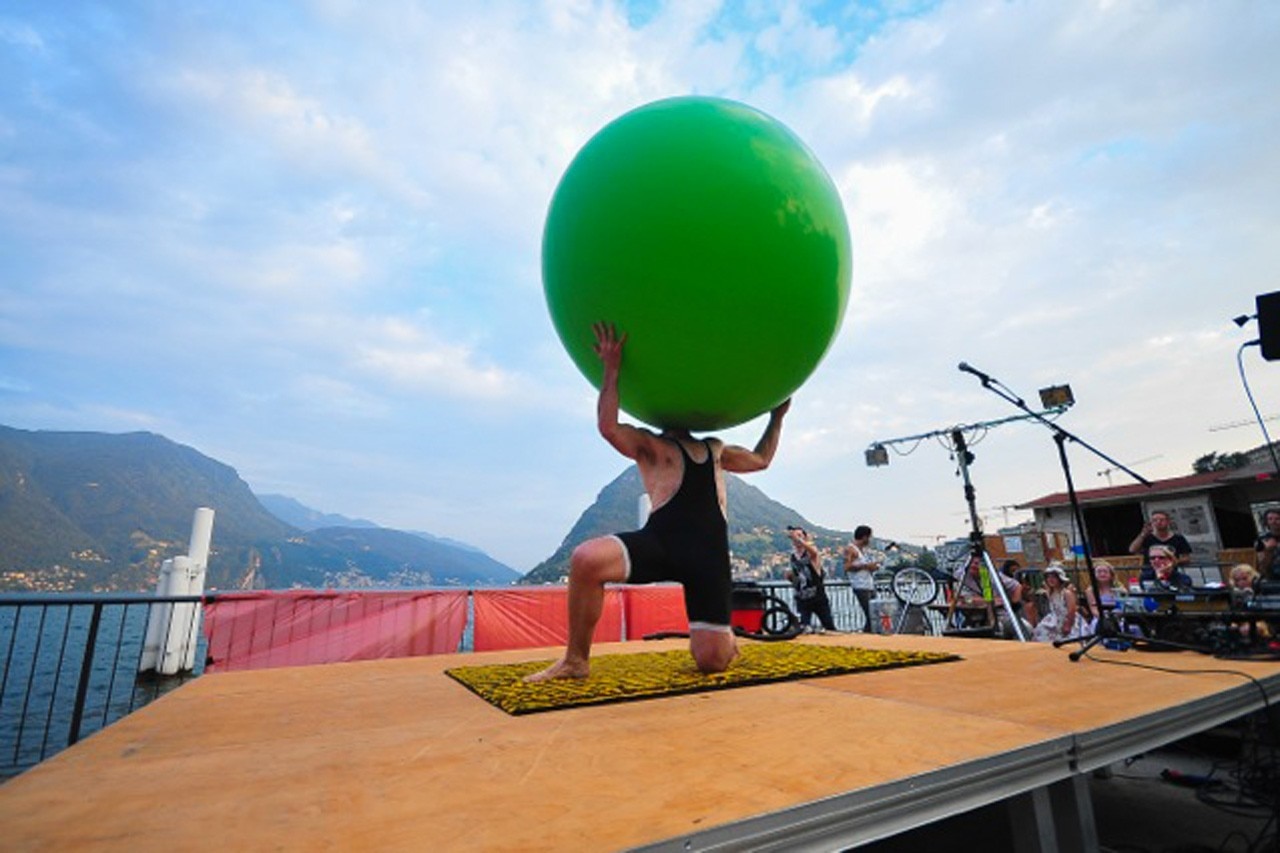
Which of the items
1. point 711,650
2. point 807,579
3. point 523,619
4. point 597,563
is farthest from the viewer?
point 807,579

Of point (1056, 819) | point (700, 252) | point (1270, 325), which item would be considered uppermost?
point (1270, 325)

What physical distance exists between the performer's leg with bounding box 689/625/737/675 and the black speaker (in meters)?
4.66

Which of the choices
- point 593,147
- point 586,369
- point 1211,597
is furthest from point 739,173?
point 1211,597

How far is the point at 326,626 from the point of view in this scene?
6043 millimetres

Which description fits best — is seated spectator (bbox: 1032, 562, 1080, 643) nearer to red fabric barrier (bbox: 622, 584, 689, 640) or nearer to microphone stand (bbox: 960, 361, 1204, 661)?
microphone stand (bbox: 960, 361, 1204, 661)

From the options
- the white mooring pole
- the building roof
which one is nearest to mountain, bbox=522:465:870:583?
the building roof

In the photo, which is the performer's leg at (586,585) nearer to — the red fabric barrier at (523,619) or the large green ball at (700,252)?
the large green ball at (700,252)

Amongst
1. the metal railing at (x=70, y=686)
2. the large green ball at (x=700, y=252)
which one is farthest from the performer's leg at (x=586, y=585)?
the metal railing at (x=70, y=686)

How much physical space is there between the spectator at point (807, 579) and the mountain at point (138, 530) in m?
73.8

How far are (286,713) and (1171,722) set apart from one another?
2961 mm

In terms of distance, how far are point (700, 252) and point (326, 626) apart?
594 centimetres

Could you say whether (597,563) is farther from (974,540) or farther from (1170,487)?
(1170,487)

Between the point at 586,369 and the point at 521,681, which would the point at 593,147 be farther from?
the point at 521,681

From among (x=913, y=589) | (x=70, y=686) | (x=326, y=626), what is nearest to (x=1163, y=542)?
(x=913, y=589)
